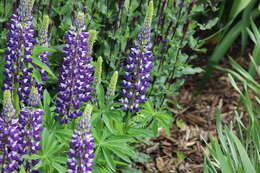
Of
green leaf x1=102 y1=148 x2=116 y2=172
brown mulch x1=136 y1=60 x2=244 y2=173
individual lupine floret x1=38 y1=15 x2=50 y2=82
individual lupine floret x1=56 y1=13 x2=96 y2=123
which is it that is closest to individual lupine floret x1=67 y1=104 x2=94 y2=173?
green leaf x1=102 y1=148 x2=116 y2=172

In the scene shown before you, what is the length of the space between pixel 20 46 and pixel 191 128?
253 centimetres

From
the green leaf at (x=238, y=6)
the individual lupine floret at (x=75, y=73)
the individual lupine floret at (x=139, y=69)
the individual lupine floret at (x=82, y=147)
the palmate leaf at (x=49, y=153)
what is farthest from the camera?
the green leaf at (x=238, y=6)

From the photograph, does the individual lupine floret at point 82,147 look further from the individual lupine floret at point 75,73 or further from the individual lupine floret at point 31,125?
the individual lupine floret at point 75,73

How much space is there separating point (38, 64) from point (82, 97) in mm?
294

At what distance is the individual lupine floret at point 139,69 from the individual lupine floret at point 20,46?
1.81 ft

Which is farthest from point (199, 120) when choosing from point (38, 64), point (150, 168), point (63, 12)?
point (38, 64)

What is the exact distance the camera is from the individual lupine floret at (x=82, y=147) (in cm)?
200

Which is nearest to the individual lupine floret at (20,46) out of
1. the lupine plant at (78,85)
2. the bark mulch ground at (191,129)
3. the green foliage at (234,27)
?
the lupine plant at (78,85)

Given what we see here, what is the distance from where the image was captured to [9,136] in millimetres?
2082

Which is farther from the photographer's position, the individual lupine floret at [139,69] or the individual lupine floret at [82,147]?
the individual lupine floret at [139,69]

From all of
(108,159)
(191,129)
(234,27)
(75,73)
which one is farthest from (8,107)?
(234,27)

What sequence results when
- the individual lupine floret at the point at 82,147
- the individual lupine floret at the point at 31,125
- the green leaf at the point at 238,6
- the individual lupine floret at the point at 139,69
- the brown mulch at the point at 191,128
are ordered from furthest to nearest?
1. the green leaf at the point at 238,6
2. the brown mulch at the point at 191,128
3. the individual lupine floret at the point at 139,69
4. the individual lupine floret at the point at 31,125
5. the individual lupine floret at the point at 82,147

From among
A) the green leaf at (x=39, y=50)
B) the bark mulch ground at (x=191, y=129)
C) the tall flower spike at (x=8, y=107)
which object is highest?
the green leaf at (x=39, y=50)

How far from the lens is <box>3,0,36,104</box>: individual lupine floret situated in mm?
2336
